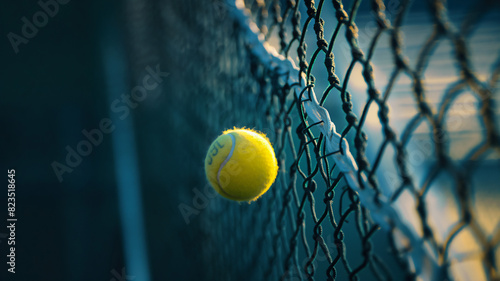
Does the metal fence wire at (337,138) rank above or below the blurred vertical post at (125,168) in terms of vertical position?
below

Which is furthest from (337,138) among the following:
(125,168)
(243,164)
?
(125,168)

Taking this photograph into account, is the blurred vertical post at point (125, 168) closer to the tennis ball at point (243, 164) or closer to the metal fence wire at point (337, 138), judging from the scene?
the metal fence wire at point (337, 138)

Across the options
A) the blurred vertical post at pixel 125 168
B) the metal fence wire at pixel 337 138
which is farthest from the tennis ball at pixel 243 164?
the blurred vertical post at pixel 125 168

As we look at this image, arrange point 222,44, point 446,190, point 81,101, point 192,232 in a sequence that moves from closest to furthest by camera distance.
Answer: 1. point 222,44
2. point 192,232
3. point 446,190
4. point 81,101

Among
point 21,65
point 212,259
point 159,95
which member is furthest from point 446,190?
point 21,65

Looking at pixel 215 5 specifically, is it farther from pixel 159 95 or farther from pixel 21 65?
pixel 21 65

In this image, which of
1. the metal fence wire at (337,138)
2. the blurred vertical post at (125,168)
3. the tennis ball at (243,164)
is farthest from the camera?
the blurred vertical post at (125,168)

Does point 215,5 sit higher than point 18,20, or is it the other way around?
point 18,20
